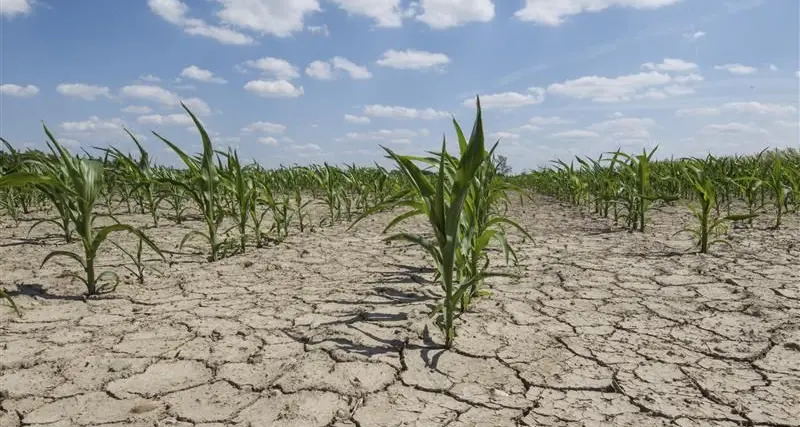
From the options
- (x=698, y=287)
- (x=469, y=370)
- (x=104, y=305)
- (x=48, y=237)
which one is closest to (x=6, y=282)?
(x=104, y=305)

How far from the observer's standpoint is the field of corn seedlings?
125 cm

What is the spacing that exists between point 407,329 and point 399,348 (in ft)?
0.51

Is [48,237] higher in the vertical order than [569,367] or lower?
higher

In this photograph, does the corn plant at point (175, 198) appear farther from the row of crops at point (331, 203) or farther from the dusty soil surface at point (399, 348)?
the dusty soil surface at point (399, 348)

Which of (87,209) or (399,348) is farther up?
(87,209)

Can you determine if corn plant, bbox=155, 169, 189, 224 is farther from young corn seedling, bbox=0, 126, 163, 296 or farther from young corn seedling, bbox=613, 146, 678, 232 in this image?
young corn seedling, bbox=613, 146, 678, 232

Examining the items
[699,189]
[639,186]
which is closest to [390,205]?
[699,189]

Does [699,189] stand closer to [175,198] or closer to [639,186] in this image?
[639,186]

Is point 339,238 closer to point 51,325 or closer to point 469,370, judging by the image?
point 51,325

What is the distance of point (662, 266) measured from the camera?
266 centimetres

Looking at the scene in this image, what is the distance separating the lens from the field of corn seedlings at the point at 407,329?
49.1 inches

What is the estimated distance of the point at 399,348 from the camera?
5.15 feet

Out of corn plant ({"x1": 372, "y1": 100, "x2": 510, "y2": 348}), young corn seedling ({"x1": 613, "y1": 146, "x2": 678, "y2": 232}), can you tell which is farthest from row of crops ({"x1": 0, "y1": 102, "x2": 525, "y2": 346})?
young corn seedling ({"x1": 613, "y1": 146, "x2": 678, "y2": 232})

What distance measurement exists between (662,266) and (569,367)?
4.86ft
